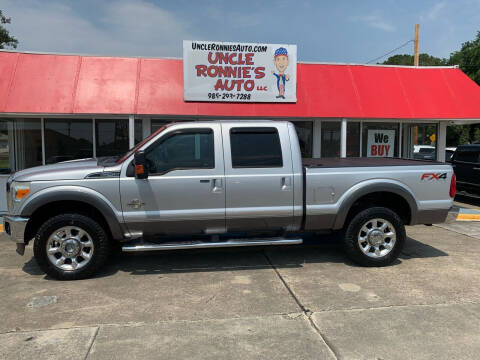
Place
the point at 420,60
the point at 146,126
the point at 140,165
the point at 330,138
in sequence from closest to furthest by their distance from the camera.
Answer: the point at 140,165
the point at 146,126
the point at 330,138
the point at 420,60

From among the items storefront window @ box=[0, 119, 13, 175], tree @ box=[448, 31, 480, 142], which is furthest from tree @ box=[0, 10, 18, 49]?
tree @ box=[448, 31, 480, 142]

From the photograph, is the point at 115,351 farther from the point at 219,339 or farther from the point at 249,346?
the point at 249,346

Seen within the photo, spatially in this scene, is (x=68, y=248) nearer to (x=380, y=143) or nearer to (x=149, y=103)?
(x=149, y=103)

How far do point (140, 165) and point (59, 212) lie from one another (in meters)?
1.39

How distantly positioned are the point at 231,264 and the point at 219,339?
2.11 m

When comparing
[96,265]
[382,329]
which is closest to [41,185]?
[96,265]

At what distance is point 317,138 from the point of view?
1080 cm

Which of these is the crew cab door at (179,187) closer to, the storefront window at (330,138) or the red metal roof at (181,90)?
the red metal roof at (181,90)

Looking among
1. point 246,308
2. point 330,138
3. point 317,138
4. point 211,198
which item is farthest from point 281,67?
point 246,308

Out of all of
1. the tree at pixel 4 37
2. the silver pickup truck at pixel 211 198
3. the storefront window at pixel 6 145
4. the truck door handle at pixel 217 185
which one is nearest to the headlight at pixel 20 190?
the silver pickup truck at pixel 211 198

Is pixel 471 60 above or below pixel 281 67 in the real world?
above

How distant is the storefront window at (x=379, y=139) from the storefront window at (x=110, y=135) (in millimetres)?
6863

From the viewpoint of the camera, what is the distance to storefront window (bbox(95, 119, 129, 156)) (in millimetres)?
9727

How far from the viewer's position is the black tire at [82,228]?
476cm
